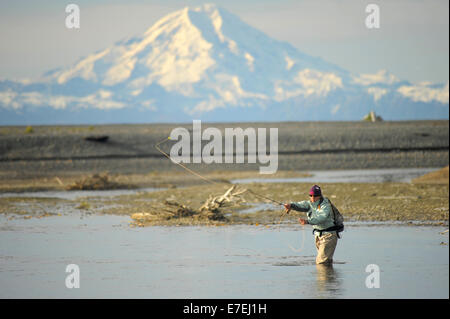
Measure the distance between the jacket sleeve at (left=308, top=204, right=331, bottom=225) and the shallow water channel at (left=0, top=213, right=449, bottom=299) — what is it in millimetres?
949

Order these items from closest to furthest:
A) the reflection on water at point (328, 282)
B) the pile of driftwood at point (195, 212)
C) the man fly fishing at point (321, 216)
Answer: the reflection on water at point (328, 282)
the man fly fishing at point (321, 216)
the pile of driftwood at point (195, 212)

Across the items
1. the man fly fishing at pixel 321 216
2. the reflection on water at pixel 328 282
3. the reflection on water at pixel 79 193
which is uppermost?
the reflection on water at pixel 79 193

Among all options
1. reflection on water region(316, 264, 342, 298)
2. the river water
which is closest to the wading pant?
reflection on water region(316, 264, 342, 298)

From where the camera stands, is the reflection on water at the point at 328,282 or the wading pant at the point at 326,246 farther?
the wading pant at the point at 326,246

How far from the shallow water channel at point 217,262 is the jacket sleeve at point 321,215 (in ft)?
3.11

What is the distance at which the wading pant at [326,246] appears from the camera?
49.3ft

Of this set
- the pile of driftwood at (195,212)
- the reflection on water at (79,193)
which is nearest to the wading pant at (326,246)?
the pile of driftwood at (195,212)

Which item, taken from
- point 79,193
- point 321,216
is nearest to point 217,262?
point 321,216

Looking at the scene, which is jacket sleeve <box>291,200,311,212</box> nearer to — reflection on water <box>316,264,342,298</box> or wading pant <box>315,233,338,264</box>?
wading pant <box>315,233,338,264</box>

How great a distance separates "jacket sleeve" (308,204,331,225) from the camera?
14.8 meters

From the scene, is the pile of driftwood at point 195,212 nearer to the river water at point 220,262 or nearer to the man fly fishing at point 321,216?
the river water at point 220,262

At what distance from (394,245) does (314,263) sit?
8.26 feet

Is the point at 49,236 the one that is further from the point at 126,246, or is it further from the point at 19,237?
the point at 126,246

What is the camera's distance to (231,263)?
16.1m
